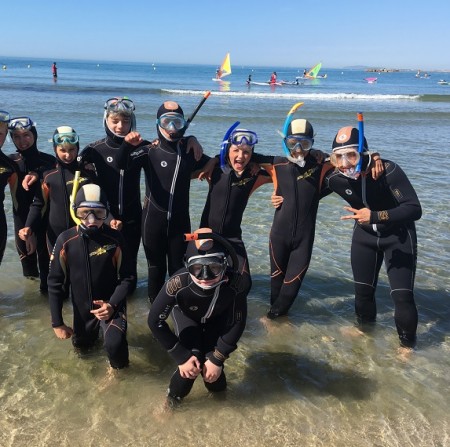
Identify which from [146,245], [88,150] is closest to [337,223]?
[146,245]

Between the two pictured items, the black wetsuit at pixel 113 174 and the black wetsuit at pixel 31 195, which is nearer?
the black wetsuit at pixel 113 174

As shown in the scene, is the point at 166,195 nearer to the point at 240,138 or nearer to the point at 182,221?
the point at 182,221

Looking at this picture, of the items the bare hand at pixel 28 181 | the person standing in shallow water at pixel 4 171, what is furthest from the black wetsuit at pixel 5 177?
the bare hand at pixel 28 181

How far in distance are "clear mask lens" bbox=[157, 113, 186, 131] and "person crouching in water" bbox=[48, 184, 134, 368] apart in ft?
3.40

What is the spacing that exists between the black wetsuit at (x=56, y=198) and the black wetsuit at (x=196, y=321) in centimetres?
171

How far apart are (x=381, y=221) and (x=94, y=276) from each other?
2.55 m

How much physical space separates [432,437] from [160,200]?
122 inches

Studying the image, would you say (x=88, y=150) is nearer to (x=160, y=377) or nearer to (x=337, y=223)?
(x=160, y=377)

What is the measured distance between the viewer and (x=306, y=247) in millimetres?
4480

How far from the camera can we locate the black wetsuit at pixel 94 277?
11.8 feet

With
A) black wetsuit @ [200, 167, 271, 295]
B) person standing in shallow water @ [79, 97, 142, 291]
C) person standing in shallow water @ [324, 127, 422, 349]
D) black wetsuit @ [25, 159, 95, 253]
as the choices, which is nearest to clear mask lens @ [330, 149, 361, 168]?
person standing in shallow water @ [324, 127, 422, 349]

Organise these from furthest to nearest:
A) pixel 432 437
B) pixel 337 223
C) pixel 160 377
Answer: pixel 337 223 < pixel 160 377 < pixel 432 437

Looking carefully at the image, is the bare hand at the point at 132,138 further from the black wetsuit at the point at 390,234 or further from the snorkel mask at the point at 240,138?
the black wetsuit at the point at 390,234

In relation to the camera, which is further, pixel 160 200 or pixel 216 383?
pixel 160 200
